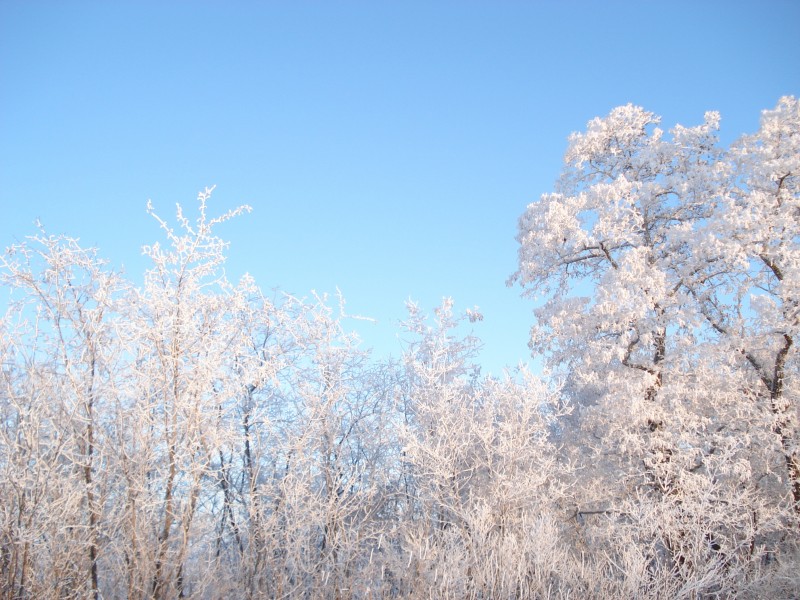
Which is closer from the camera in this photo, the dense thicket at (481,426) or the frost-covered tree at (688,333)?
the dense thicket at (481,426)

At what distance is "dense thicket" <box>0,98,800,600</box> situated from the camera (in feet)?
29.5

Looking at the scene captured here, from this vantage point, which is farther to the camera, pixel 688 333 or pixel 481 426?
pixel 481 426

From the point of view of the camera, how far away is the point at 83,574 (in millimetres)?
8602

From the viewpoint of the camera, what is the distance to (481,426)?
669 inches

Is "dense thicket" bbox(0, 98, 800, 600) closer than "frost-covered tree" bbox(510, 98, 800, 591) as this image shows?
Yes

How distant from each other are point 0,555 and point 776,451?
53.2ft

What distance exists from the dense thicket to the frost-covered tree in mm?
70

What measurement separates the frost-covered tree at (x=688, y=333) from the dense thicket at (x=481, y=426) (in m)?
0.07

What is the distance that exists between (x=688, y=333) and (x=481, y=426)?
6225 millimetres

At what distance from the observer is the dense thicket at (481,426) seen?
8.98 metres

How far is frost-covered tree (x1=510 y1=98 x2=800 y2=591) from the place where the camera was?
13633 mm

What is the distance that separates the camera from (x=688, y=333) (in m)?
14.6

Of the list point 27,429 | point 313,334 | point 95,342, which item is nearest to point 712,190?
point 313,334

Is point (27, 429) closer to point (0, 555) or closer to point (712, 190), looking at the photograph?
point (0, 555)
